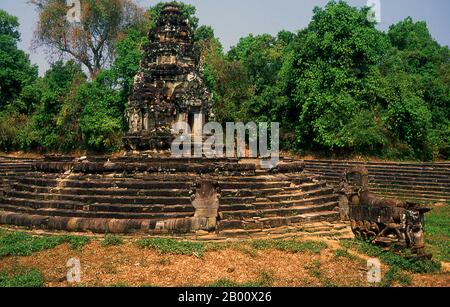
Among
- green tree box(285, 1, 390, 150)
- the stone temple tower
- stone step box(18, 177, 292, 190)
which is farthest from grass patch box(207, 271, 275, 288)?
green tree box(285, 1, 390, 150)

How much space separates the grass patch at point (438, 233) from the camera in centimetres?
1014

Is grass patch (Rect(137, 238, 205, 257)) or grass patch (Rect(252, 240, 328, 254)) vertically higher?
grass patch (Rect(137, 238, 205, 257))

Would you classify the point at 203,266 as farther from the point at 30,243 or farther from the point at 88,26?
the point at 88,26

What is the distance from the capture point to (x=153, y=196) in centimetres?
1265

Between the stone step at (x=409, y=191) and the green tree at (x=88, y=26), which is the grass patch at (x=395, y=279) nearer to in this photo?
the stone step at (x=409, y=191)

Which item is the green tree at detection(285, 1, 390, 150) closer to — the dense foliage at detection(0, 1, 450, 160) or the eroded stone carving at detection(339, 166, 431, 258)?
the dense foliage at detection(0, 1, 450, 160)

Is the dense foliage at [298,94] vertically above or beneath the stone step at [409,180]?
above

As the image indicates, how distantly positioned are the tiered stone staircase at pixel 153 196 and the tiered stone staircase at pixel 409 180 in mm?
5868

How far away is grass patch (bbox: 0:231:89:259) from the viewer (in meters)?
9.79

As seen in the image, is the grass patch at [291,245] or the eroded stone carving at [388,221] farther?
the grass patch at [291,245]

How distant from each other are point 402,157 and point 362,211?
70.3 feet

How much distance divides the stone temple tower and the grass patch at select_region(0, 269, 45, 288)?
11.1 meters

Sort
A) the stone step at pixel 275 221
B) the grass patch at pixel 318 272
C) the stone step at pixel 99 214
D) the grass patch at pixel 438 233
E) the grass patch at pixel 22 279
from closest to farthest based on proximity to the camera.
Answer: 1. the grass patch at pixel 22 279
2. the grass patch at pixel 318 272
3. the grass patch at pixel 438 233
4. the stone step at pixel 275 221
5. the stone step at pixel 99 214

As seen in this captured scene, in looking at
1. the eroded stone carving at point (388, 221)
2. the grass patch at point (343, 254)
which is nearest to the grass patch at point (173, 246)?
the grass patch at point (343, 254)
